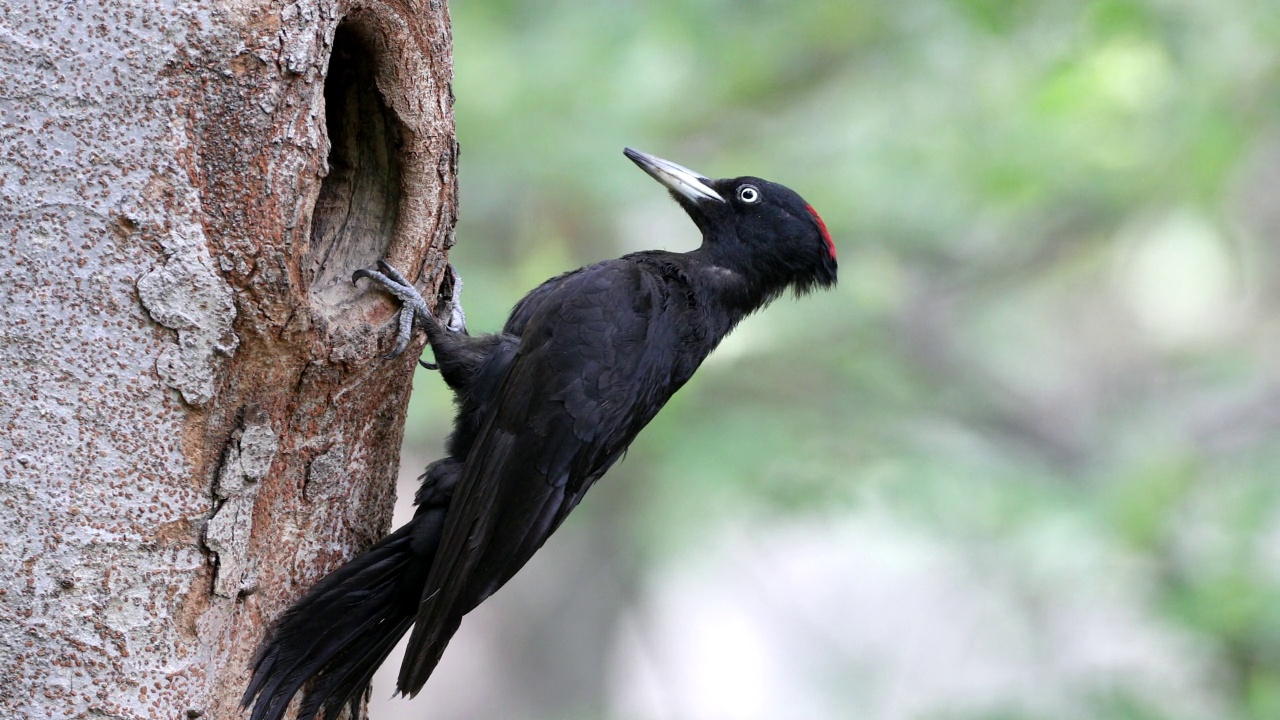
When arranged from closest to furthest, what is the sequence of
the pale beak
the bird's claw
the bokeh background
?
the bird's claw < the pale beak < the bokeh background

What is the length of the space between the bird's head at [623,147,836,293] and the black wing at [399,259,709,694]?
13.1 inches

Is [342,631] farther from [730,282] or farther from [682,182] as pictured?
[682,182]

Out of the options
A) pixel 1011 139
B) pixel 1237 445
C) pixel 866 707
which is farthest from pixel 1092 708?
pixel 1011 139

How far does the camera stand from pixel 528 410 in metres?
2.68

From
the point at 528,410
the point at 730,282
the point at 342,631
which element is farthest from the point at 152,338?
the point at 730,282

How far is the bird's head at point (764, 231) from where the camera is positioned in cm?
332

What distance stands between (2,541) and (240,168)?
2.19 ft

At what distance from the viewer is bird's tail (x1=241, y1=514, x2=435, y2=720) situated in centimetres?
212

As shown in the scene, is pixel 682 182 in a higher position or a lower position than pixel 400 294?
higher

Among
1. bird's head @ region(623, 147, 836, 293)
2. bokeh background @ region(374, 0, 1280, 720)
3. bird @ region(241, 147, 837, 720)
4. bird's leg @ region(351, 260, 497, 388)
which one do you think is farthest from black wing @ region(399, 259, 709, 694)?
bokeh background @ region(374, 0, 1280, 720)

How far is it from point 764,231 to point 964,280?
3052 millimetres

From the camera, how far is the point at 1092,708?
5.10 m

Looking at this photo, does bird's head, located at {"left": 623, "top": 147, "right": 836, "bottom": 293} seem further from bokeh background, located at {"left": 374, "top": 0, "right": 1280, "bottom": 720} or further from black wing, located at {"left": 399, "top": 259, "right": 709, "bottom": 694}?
bokeh background, located at {"left": 374, "top": 0, "right": 1280, "bottom": 720}

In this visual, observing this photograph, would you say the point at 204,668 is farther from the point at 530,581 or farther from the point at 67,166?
the point at 530,581
